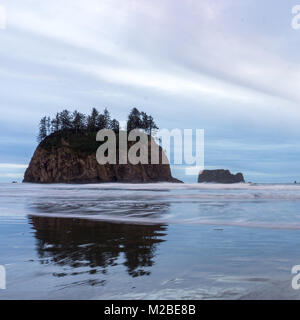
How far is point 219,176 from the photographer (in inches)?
4626

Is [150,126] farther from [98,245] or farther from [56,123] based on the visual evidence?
[98,245]

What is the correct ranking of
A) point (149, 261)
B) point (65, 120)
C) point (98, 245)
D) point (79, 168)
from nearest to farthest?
point (149, 261)
point (98, 245)
point (79, 168)
point (65, 120)

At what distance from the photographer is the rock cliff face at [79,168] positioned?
85188 mm

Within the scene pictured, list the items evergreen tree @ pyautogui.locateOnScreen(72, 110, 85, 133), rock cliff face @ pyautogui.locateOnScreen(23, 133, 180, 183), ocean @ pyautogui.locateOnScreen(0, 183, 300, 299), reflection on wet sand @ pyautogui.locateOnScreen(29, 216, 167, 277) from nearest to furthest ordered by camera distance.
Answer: ocean @ pyautogui.locateOnScreen(0, 183, 300, 299) → reflection on wet sand @ pyautogui.locateOnScreen(29, 216, 167, 277) → rock cliff face @ pyautogui.locateOnScreen(23, 133, 180, 183) → evergreen tree @ pyautogui.locateOnScreen(72, 110, 85, 133)

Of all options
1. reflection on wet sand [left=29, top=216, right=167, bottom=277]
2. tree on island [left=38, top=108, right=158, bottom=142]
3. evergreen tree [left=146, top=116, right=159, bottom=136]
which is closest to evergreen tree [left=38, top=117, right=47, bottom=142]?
tree on island [left=38, top=108, right=158, bottom=142]

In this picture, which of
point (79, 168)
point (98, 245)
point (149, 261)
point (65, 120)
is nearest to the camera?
point (149, 261)

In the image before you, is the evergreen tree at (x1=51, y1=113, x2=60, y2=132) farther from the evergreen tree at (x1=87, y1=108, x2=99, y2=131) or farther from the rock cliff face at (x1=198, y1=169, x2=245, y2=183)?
the rock cliff face at (x1=198, y1=169, x2=245, y2=183)

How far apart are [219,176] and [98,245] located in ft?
376

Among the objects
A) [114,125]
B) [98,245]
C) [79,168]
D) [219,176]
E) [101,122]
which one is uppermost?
[101,122]

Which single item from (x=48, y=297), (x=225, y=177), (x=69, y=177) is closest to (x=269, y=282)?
(x=48, y=297)

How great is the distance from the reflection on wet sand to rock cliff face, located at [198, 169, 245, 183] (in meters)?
109

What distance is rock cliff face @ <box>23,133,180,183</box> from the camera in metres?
85.2

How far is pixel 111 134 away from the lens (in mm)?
105438

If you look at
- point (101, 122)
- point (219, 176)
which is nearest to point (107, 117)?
point (101, 122)
